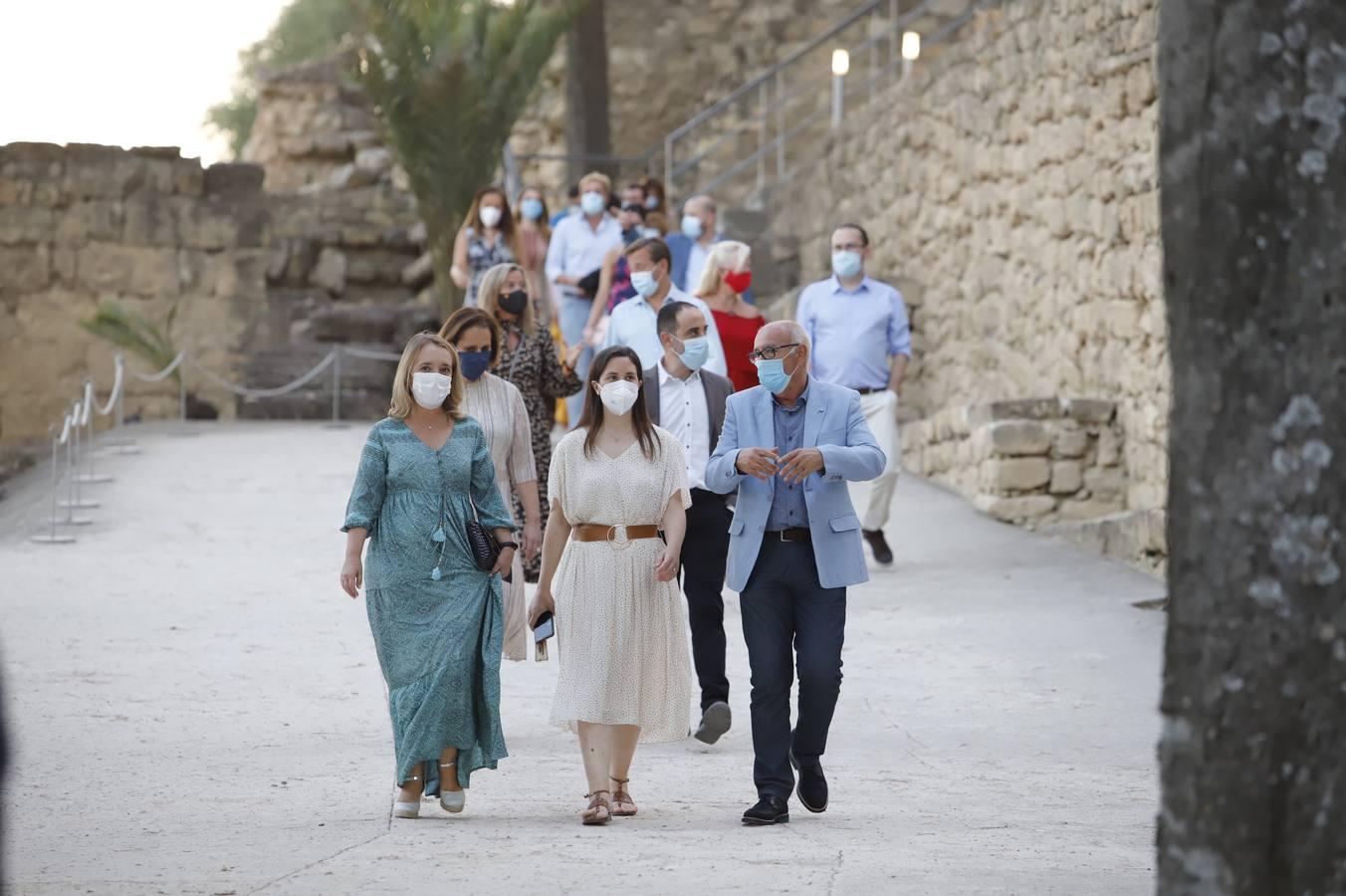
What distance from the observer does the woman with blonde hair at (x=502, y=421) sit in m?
7.14

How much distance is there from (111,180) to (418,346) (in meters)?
16.9

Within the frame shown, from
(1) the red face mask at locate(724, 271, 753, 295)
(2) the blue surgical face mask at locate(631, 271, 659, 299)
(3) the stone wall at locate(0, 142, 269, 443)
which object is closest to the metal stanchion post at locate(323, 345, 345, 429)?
(3) the stone wall at locate(0, 142, 269, 443)

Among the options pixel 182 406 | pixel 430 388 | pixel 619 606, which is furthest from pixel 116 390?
pixel 619 606

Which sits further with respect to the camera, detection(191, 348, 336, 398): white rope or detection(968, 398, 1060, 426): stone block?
detection(191, 348, 336, 398): white rope

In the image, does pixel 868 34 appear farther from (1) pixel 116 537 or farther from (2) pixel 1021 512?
(1) pixel 116 537

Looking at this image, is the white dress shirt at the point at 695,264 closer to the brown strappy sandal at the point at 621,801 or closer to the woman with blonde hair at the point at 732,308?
the woman with blonde hair at the point at 732,308

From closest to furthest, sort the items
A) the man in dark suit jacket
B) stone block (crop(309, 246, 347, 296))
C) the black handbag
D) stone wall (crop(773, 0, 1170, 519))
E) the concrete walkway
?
the concrete walkway, the black handbag, the man in dark suit jacket, stone wall (crop(773, 0, 1170, 519)), stone block (crop(309, 246, 347, 296))

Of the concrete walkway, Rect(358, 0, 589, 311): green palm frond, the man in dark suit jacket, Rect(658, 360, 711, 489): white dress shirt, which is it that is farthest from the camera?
Rect(358, 0, 589, 311): green palm frond

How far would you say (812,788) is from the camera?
6242 millimetres

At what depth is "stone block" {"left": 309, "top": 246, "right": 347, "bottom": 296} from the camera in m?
22.5

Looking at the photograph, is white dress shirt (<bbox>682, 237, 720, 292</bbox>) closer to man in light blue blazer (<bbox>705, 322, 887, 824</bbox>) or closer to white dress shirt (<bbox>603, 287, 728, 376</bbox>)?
white dress shirt (<bbox>603, 287, 728, 376</bbox>)

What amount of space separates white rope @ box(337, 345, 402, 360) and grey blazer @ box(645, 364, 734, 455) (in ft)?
37.6

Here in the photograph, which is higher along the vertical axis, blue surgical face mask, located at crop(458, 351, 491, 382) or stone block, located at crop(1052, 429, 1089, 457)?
blue surgical face mask, located at crop(458, 351, 491, 382)

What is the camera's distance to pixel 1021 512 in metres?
12.5
